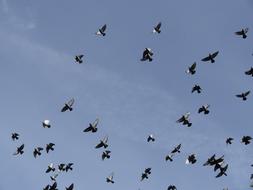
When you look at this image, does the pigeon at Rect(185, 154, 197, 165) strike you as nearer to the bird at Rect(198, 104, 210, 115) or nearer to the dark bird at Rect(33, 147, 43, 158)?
the bird at Rect(198, 104, 210, 115)

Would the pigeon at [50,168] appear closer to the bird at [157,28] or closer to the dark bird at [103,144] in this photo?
the dark bird at [103,144]

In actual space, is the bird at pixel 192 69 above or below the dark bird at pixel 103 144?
above

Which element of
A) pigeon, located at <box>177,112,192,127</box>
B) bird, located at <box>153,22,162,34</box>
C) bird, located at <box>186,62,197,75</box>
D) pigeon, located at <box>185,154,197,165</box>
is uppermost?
bird, located at <box>153,22,162,34</box>

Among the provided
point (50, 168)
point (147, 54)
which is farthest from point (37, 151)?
point (147, 54)

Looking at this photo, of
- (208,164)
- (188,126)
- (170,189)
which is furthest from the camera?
(170,189)

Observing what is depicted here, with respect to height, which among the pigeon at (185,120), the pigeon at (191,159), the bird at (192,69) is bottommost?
the pigeon at (191,159)

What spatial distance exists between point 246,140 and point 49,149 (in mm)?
26285

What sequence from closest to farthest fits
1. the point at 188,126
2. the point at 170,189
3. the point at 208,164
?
the point at 208,164 < the point at 188,126 < the point at 170,189

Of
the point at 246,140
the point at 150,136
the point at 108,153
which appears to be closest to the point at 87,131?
the point at 108,153

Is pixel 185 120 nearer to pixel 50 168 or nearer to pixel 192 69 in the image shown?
pixel 192 69

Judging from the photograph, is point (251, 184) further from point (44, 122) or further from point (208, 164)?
point (44, 122)

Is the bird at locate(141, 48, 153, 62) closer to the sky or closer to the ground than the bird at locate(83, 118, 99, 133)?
closer to the sky

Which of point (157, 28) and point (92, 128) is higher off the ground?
point (157, 28)

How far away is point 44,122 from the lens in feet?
235
